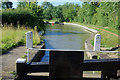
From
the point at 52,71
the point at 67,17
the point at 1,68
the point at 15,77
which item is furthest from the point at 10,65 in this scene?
the point at 67,17

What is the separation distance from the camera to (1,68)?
441cm

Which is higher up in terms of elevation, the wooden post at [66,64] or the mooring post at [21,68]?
the wooden post at [66,64]

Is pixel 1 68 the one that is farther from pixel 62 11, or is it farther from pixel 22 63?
pixel 62 11

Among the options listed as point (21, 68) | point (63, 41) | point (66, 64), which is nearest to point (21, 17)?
point (63, 41)

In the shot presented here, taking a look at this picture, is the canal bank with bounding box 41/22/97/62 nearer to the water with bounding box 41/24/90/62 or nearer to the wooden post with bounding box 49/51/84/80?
the water with bounding box 41/24/90/62

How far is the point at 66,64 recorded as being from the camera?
76.0 inches

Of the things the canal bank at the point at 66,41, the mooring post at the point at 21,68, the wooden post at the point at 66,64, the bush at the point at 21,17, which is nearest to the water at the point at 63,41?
the canal bank at the point at 66,41

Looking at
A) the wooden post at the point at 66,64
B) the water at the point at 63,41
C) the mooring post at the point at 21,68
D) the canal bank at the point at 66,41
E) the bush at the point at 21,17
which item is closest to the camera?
the wooden post at the point at 66,64

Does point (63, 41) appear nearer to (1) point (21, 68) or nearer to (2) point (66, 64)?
(1) point (21, 68)

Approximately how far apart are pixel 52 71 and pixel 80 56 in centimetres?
42

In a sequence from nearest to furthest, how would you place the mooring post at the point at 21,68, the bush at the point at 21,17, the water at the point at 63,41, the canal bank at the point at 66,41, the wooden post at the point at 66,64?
the wooden post at the point at 66,64, the mooring post at the point at 21,68, the canal bank at the point at 66,41, the water at the point at 63,41, the bush at the point at 21,17

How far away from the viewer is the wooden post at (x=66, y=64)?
1906 millimetres

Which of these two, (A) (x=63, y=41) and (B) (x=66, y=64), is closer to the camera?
(B) (x=66, y=64)

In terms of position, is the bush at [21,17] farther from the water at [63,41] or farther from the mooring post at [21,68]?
the mooring post at [21,68]
